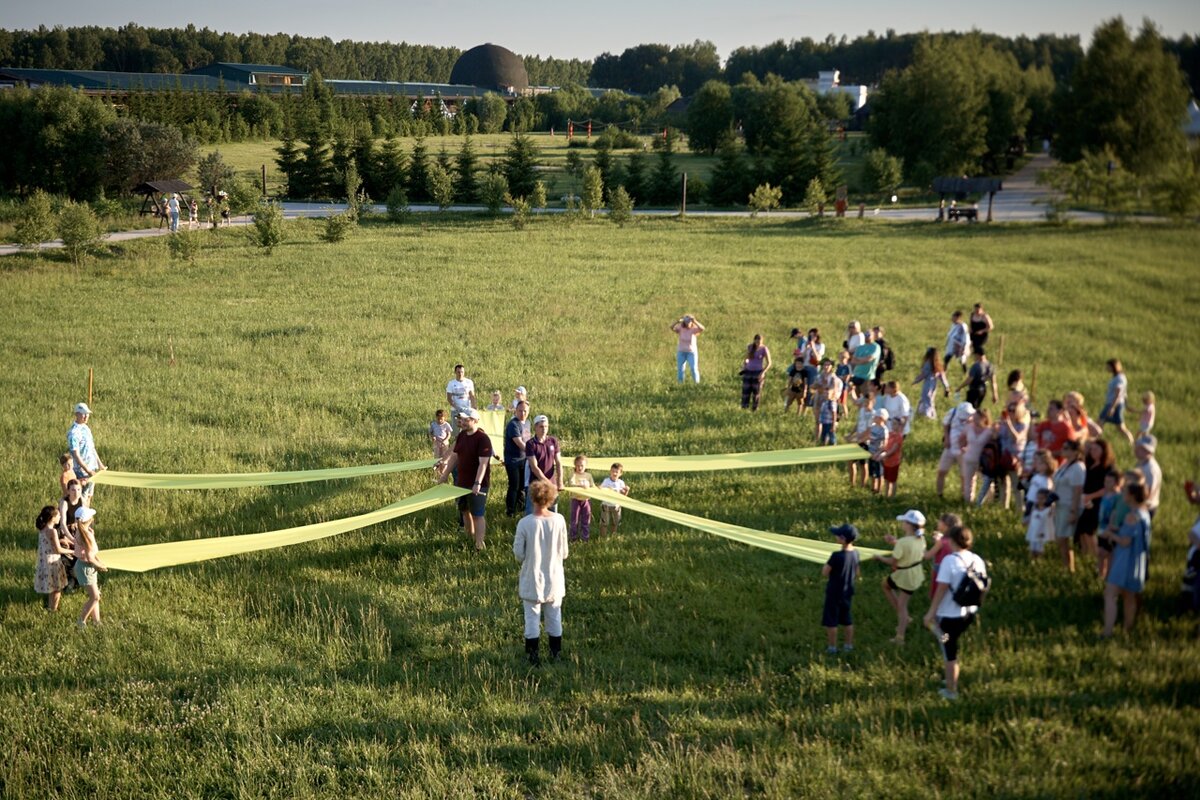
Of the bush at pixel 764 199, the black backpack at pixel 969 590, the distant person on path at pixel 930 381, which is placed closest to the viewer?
the black backpack at pixel 969 590

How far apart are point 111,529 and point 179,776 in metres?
5.95

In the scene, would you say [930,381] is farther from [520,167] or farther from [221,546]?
[520,167]

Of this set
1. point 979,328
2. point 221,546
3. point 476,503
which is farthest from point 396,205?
point 221,546

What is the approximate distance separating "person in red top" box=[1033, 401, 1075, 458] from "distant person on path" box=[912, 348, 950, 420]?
17.0 ft

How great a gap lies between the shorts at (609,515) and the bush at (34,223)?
33.1m

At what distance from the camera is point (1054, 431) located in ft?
33.7

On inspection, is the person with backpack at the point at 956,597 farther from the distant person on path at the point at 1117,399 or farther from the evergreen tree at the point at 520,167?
the evergreen tree at the point at 520,167

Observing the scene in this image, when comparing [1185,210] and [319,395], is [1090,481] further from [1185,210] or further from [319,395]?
[319,395]

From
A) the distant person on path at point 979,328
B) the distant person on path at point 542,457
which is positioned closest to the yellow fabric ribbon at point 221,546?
the distant person on path at point 542,457

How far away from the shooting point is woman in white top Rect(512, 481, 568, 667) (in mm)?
8602

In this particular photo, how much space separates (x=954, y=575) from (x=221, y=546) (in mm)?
7497

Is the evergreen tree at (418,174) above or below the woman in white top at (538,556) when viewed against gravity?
above

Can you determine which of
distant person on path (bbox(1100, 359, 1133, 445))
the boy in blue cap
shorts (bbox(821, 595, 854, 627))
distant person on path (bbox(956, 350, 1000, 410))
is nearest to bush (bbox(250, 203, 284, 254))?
distant person on path (bbox(956, 350, 1000, 410))

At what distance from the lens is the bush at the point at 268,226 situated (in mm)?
40062
